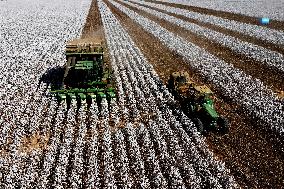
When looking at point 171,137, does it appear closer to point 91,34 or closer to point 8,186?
point 8,186

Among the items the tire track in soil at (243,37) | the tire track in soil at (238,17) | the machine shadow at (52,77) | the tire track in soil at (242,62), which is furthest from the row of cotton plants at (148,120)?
the tire track in soil at (238,17)

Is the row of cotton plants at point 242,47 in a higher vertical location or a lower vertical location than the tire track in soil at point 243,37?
lower

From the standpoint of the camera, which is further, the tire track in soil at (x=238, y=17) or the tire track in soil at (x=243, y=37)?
the tire track in soil at (x=238, y=17)

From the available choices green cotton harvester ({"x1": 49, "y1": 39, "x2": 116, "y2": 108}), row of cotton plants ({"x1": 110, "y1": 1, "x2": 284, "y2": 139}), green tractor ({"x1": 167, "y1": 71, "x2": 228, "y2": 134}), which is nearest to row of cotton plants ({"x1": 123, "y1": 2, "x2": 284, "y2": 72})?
row of cotton plants ({"x1": 110, "y1": 1, "x2": 284, "y2": 139})

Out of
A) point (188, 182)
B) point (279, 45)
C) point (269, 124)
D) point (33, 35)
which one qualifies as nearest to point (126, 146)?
point (188, 182)

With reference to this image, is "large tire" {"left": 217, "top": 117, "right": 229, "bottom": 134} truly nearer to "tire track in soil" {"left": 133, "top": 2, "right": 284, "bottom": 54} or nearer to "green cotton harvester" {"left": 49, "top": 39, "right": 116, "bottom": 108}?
"green cotton harvester" {"left": 49, "top": 39, "right": 116, "bottom": 108}

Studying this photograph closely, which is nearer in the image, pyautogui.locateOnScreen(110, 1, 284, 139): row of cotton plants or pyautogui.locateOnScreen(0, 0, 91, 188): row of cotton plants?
pyautogui.locateOnScreen(0, 0, 91, 188): row of cotton plants

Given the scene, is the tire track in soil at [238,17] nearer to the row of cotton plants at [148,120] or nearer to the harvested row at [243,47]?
the harvested row at [243,47]
